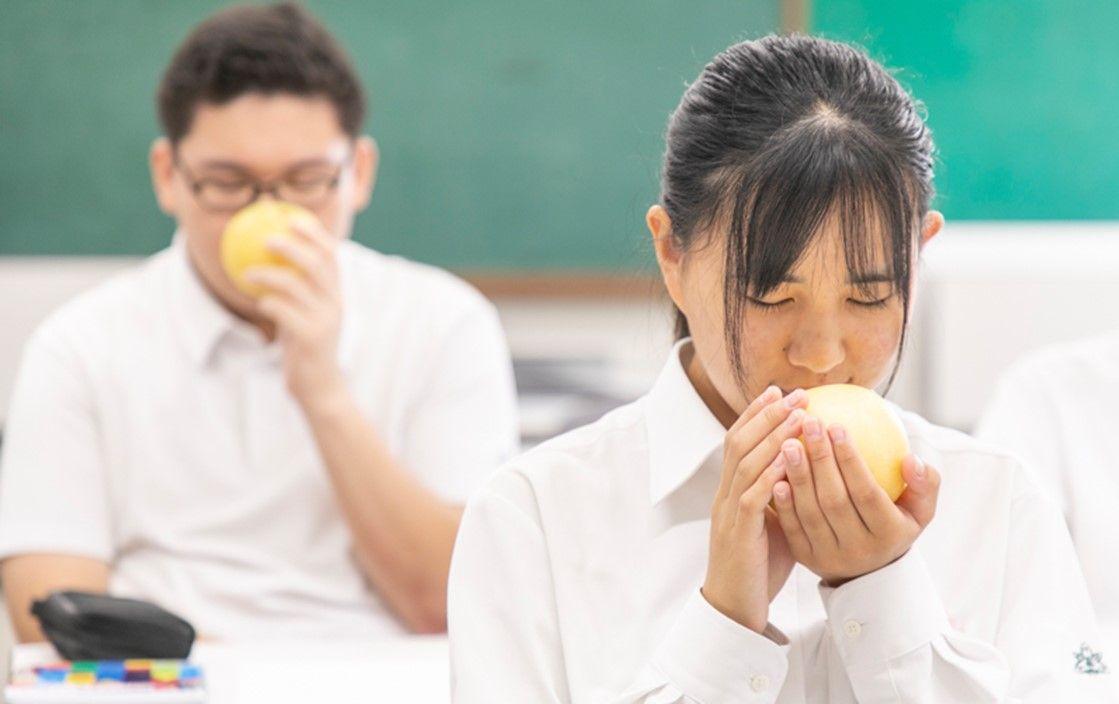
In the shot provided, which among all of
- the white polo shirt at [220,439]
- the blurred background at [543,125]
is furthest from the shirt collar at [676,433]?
the blurred background at [543,125]

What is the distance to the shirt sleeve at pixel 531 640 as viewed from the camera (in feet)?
3.88

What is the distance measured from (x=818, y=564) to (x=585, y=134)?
2719mm

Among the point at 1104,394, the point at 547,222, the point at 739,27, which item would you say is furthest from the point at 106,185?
the point at 1104,394

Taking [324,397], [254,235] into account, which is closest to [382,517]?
[324,397]

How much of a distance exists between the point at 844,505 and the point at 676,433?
0.70ft

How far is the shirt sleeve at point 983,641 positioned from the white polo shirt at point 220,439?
1.06 m

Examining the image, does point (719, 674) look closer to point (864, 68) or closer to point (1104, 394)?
point (864, 68)

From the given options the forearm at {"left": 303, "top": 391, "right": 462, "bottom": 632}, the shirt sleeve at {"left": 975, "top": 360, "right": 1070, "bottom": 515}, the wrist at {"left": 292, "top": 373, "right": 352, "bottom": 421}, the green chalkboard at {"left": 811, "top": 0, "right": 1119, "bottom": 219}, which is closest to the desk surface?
the forearm at {"left": 303, "top": 391, "right": 462, "bottom": 632}

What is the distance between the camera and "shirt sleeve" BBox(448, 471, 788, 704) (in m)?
1.18

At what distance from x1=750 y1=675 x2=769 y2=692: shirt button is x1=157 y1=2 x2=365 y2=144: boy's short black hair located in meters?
1.37

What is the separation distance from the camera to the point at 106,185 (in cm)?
374

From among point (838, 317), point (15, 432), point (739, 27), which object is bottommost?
point (15, 432)

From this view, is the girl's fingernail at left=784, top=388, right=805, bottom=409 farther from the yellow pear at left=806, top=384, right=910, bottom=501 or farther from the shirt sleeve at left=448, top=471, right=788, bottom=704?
the shirt sleeve at left=448, top=471, right=788, bottom=704

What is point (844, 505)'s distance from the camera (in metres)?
1.16
